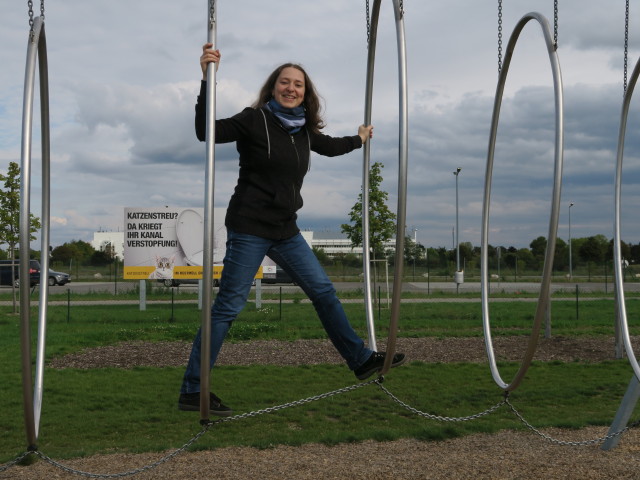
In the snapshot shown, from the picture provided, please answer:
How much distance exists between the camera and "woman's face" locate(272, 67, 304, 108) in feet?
13.6

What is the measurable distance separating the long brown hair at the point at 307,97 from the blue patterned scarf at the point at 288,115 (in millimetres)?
105

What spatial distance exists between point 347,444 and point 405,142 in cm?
408

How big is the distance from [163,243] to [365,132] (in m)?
14.7

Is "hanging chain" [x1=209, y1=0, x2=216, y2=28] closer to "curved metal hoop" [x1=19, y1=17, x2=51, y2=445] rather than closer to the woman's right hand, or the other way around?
the woman's right hand

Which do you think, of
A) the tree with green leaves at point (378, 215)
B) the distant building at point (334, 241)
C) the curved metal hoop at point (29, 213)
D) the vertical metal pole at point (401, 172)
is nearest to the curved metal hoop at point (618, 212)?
the vertical metal pole at point (401, 172)

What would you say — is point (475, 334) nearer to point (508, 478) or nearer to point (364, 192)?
point (508, 478)

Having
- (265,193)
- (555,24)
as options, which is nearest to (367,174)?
(265,193)

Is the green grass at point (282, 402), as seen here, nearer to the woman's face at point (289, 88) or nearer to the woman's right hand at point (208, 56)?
the woman's face at point (289, 88)

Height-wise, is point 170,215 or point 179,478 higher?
point 170,215

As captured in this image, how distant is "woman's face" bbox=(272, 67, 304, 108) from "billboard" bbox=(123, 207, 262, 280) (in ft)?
47.8

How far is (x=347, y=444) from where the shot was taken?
23.4 feet

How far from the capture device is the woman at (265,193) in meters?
3.98

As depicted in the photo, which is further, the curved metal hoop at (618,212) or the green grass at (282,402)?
the green grass at (282,402)

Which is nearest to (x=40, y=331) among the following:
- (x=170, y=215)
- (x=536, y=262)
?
(x=170, y=215)
